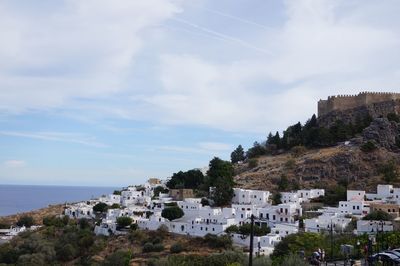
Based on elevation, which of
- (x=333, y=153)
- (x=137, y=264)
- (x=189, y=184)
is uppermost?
(x=333, y=153)

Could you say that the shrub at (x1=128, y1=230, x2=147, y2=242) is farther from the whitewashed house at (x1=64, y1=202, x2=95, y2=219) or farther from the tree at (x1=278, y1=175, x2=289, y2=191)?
the tree at (x1=278, y1=175, x2=289, y2=191)

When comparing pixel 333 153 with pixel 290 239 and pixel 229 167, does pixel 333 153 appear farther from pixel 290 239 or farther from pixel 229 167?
pixel 290 239

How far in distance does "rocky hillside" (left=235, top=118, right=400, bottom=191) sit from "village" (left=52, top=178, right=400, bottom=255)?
515 centimetres

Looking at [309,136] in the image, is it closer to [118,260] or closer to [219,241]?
[219,241]

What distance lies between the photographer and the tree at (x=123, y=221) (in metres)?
40.3

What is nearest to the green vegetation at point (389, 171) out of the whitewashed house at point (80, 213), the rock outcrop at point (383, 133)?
the rock outcrop at point (383, 133)

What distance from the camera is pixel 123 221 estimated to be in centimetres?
4028

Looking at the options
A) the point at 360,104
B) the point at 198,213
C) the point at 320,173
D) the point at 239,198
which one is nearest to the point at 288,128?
the point at 360,104

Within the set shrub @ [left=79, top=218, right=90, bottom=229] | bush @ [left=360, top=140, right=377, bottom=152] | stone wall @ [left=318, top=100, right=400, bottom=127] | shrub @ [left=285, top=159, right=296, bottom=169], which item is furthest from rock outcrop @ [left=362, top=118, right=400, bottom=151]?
shrub @ [left=79, top=218, right=90, bottom=229]

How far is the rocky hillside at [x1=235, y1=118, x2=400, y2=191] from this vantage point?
4962 centimetres

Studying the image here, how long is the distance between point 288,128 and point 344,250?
147ft

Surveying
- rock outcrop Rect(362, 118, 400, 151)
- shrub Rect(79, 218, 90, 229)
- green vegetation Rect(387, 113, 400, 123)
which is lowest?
shrub Rect(79, 218, 90, 229)

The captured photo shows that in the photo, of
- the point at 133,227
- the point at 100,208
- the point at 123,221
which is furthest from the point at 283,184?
the point at 100,208

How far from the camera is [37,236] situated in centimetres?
3894
